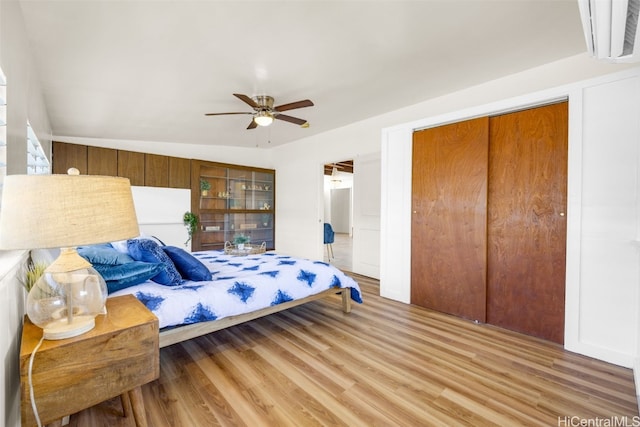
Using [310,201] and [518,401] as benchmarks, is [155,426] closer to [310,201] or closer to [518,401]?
[518,401]

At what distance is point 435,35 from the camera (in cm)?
227

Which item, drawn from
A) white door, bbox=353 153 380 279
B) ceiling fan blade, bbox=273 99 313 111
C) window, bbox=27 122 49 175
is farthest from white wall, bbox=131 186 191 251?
white door, bbox=353 153 380 279

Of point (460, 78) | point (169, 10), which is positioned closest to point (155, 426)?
point (169, 10)

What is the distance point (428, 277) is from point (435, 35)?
2315 mm

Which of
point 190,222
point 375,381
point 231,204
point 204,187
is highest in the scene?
point 204,187

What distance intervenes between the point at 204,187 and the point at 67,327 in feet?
14.7

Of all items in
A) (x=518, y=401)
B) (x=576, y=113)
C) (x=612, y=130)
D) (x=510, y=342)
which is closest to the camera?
(x=518, y=401)

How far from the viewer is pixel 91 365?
1.11 m

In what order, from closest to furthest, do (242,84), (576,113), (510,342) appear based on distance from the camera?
(576,113)
(510,342)
(242,84)

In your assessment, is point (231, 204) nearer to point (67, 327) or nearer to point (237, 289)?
point (237, 289)

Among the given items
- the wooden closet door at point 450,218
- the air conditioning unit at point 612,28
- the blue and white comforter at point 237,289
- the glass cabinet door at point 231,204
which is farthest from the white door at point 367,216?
the air conditioning unit at point 612,28

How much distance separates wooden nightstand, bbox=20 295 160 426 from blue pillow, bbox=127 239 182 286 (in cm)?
76

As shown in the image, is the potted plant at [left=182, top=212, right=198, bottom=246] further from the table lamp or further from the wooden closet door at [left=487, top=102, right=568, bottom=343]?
the wooden closet door at [left=487, top=102, right=568, bottom=343]

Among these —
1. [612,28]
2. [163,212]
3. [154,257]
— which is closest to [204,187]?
[163,212]
